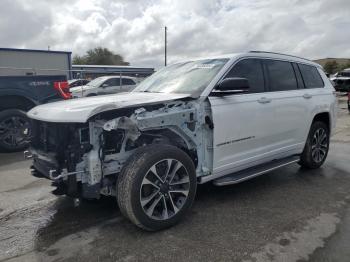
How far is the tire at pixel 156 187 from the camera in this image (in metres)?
3.30

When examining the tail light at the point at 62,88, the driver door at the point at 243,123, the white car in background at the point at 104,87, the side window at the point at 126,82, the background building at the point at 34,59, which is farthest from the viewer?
the side window at the point at 126,82

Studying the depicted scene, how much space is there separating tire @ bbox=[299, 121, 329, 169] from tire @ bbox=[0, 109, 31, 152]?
5389 mm

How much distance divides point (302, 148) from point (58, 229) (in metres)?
3.72

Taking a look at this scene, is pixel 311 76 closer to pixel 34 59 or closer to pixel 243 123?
pixel 243 123

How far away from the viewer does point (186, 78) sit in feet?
14.5

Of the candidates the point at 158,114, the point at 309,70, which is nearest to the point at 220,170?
the point at 158,114

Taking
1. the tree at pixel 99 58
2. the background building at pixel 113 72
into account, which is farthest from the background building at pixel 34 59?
the tree at pixel 99 58

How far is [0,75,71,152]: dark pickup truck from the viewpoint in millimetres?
7422

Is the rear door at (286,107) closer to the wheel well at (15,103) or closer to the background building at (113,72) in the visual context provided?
the wheel well at (15,103)

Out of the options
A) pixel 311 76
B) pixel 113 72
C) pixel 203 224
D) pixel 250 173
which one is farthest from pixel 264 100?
pixel 113 72

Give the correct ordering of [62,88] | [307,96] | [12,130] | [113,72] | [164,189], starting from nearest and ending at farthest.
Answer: [164,189]
[307,96]
[12,130]
[62,88]
[113,72]

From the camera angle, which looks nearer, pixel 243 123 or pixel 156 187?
pixel 156 187

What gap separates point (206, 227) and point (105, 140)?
1.35 m

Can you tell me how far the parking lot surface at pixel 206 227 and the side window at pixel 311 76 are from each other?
1521mm
